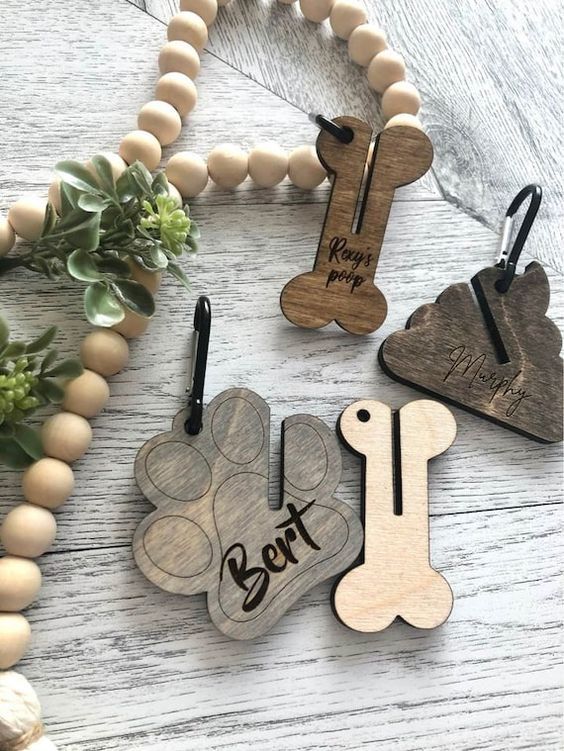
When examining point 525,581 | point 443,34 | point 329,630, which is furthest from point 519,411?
point 443,34

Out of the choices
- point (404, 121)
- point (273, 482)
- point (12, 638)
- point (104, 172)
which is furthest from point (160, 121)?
point (12, 638)

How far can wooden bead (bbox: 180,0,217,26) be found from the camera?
2.62 ft

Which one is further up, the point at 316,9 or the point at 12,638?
the point at 316,9

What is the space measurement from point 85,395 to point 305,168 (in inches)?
12.4

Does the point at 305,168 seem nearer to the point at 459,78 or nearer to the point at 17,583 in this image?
the point at 459,78

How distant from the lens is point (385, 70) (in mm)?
821

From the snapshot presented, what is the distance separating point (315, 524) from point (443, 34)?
A: 0.62 meters

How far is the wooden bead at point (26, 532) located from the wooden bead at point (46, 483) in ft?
0.03

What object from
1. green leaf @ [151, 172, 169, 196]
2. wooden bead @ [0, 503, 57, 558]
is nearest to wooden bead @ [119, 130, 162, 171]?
green leaf @ [151, 172, 169, 196]

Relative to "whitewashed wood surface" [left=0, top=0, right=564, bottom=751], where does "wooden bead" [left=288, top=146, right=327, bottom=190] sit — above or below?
above

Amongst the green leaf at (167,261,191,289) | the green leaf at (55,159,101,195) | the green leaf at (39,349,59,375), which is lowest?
the green leaf at (39,349,59,375)

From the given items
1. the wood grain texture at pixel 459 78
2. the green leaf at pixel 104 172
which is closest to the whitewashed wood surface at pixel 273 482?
the wood grain texture at pixel 459 78

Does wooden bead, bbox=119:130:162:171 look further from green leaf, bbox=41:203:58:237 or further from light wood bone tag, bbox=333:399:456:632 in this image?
light wood bone tag, bbox=333:399:456:632

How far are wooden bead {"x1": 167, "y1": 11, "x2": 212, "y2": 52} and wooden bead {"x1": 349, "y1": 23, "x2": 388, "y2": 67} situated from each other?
0.17 meters
